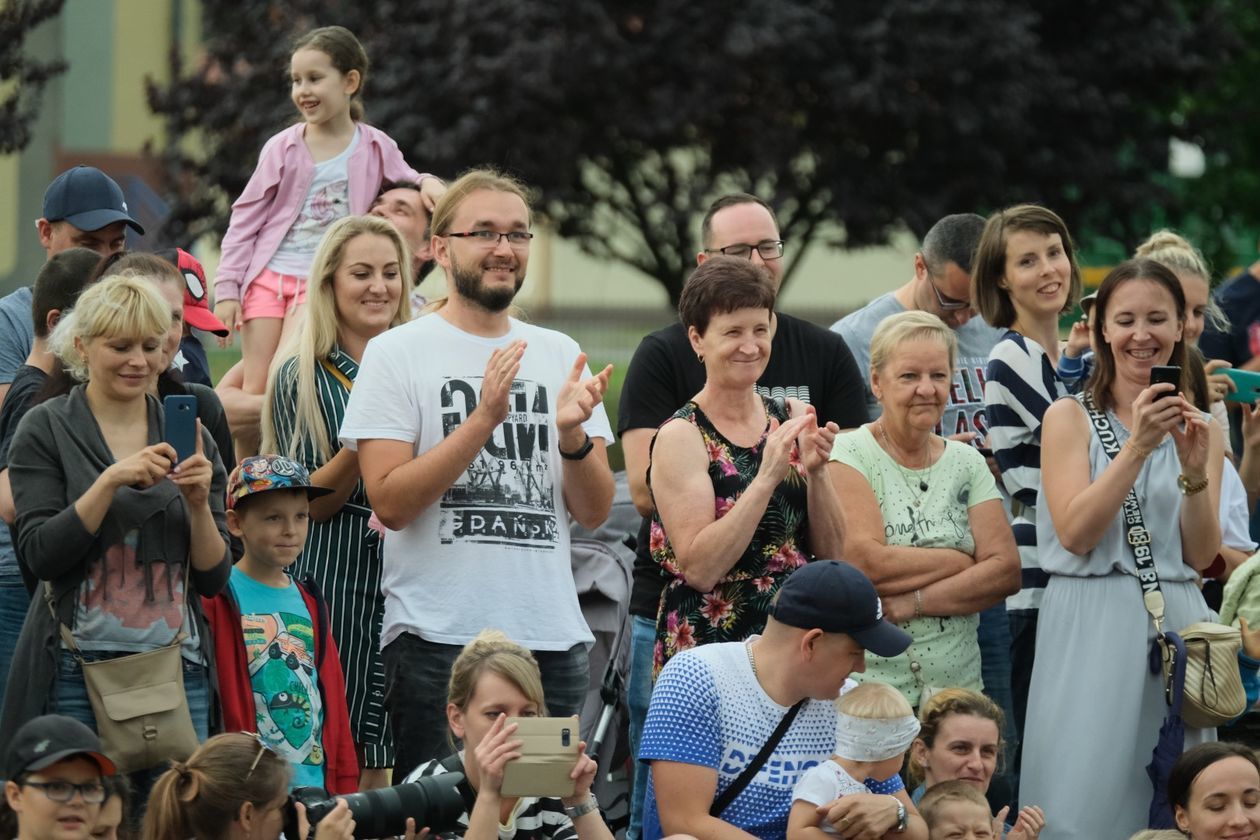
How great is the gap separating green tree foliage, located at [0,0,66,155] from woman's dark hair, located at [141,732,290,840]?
21.3 feet

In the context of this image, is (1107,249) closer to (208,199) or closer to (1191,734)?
(208,199)

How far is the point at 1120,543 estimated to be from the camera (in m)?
6.25

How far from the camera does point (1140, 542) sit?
245 inches

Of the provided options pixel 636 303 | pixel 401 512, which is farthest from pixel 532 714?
pixel 636 303

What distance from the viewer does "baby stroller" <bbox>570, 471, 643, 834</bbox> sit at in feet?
22.4

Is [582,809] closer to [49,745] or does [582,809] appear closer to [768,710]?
[768,710]

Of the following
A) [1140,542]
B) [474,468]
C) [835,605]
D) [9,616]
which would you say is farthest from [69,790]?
[1140,542]

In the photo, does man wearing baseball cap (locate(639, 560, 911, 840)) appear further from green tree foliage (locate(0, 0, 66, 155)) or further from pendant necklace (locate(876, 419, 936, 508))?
green tree foliage (locate(0, 0, 66, 155))

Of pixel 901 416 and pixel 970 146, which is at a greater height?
pixel 970 146

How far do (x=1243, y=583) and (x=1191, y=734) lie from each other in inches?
35.6

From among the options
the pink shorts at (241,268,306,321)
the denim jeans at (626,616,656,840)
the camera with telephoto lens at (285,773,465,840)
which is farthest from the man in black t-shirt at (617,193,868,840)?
the pink shorts at (241,268,306,321)

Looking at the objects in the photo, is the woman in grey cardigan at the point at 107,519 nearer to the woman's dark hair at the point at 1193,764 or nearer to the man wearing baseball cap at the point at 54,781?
the man wearing baseball cap at the point at 54,781

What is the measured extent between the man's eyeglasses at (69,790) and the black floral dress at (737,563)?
1768 mm

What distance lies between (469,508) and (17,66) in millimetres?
5860
